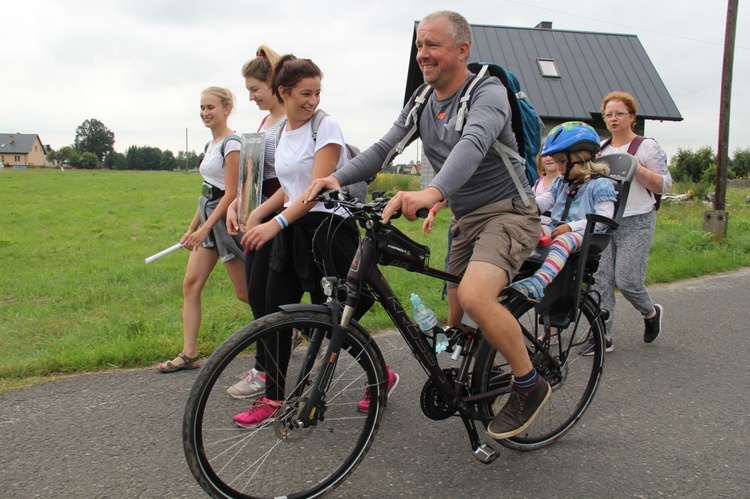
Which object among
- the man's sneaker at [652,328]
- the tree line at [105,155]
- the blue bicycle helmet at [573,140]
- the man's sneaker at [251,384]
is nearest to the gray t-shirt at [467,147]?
the blue bicycle helmet at [573,140]

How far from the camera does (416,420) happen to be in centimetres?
369

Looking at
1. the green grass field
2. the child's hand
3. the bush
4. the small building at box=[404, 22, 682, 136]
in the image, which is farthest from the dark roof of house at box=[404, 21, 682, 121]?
the bush

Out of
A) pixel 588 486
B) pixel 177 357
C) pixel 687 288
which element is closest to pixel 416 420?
pixel 588 486

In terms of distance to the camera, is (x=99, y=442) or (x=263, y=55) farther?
(x=263, y=55)

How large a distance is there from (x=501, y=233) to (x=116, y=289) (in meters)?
5.54

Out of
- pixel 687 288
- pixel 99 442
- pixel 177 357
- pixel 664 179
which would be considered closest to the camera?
pixel 99 442

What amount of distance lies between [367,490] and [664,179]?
11.2 ft

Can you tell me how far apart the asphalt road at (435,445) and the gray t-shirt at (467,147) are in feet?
4.30

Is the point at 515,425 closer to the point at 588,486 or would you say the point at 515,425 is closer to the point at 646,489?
the point at 588,486

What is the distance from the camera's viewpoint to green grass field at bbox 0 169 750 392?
4660 millimetres

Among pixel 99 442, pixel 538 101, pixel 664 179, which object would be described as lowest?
pixel 99 442

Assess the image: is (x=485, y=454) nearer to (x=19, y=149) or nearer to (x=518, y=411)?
(x=518, y=411)

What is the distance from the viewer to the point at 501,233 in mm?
3018

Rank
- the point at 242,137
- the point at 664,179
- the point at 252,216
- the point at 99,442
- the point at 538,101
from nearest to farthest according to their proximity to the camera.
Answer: the point at 99,442 → the point at 252,216 → the point at 242,137 → the point at 664,179 → the point at 538,101
